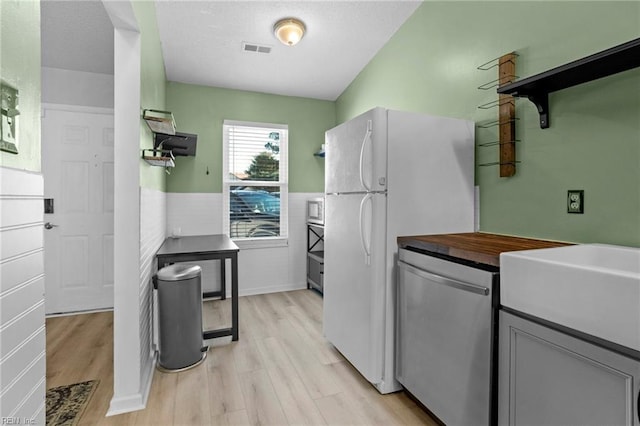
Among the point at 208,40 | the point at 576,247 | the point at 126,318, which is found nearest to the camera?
the point at 576,247

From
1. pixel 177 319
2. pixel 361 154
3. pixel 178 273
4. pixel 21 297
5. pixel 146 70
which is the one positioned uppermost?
pixel 146 70

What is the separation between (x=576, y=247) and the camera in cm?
144

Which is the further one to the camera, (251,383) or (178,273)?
(178,273)

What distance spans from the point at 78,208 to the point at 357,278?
3151 millimetres

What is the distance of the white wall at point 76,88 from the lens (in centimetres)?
336

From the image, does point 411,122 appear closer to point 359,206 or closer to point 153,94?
point 359,206

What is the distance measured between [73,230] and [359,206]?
319 centimetres

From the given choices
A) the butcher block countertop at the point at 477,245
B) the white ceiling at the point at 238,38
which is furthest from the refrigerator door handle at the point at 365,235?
the white ceiling at the point at 238,38

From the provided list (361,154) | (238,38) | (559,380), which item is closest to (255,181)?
(238,38)

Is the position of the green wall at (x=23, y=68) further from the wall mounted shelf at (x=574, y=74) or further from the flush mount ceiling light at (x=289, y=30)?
the flush mount ceiling light at (x=289, y=30)

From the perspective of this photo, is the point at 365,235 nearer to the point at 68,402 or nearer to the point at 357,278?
the point at 357,278

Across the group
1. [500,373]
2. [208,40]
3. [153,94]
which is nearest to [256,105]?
[208,40]

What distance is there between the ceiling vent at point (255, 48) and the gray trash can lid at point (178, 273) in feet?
7.10

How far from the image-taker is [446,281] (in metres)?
1.58
